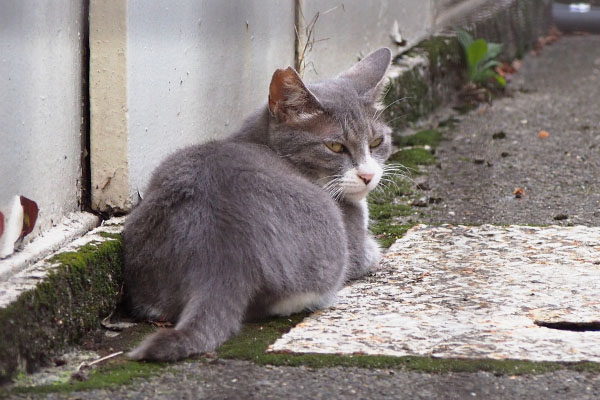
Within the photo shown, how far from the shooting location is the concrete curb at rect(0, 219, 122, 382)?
7.33 feet

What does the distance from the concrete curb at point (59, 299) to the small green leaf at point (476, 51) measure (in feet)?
14.4

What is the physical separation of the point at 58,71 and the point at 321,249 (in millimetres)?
966

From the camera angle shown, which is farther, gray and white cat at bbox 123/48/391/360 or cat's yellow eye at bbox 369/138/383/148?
cat's yellow eye at bbox 369/138/383/148

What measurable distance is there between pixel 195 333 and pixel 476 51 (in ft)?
16.0

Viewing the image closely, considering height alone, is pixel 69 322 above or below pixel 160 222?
below

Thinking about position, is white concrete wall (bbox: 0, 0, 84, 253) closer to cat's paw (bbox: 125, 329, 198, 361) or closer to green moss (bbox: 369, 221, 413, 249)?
cat's paw (bbox: 125, 329, 198, 361)

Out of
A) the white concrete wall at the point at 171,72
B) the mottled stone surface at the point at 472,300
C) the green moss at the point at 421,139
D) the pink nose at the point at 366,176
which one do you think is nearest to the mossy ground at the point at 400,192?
the green moss at the point at 421,139

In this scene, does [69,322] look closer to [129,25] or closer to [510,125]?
[129,25]

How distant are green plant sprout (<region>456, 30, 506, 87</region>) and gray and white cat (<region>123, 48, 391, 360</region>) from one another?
145 inches

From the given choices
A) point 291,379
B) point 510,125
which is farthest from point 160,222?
point 510,125

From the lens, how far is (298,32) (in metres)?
4.82

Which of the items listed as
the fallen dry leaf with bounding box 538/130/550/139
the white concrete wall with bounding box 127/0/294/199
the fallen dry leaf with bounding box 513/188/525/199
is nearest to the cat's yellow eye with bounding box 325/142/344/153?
the white concrete wall with bounding box 127/0/294/199

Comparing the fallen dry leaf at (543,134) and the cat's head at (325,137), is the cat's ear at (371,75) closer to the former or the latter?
the cat's head at (325,137)

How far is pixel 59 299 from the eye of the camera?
96.4 inches
